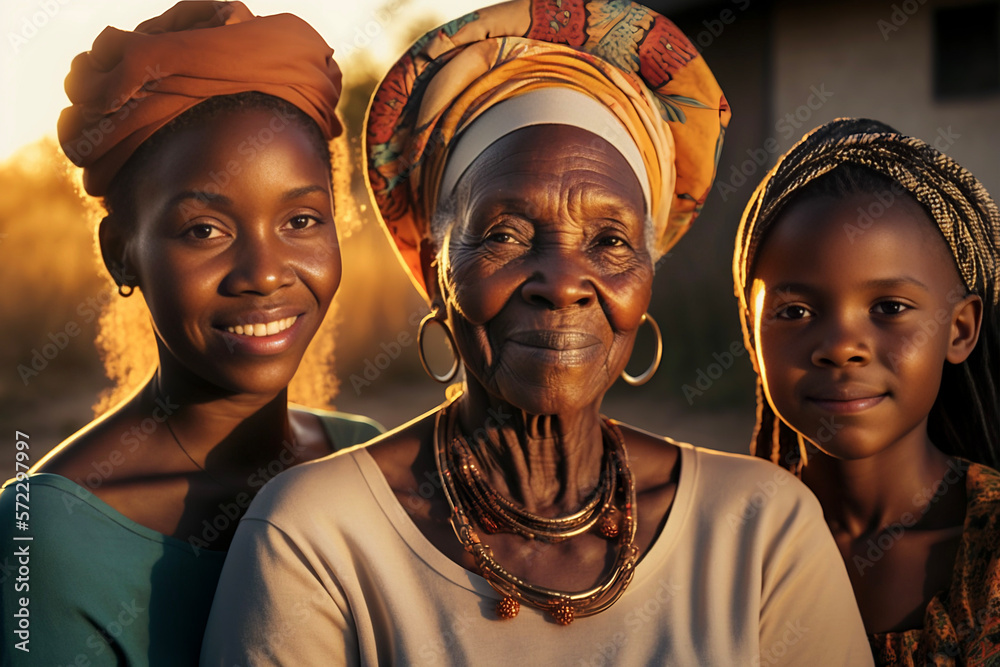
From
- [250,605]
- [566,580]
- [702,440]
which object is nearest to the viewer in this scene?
[250,605]

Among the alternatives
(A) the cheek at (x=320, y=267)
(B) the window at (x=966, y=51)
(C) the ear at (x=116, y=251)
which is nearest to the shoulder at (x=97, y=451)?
(C) the ear at (x=116, y=251)

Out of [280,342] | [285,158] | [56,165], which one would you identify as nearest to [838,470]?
[280,342]

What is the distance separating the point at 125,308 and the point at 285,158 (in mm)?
964

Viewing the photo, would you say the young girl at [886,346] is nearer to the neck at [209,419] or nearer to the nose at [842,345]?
the nose at [842,345]

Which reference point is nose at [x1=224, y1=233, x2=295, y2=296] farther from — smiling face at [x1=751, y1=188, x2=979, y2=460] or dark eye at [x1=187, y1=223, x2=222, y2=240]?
smiling face at [x1=751, y1=188, x2=979, y2=460]

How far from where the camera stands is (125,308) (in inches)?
128

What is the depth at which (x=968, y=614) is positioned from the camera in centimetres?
246

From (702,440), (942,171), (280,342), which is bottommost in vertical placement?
(702,440)

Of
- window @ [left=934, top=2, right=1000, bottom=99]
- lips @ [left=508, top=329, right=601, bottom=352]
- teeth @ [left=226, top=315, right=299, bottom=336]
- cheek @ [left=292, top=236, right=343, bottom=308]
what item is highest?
window @ [left=934, top=2, right=1000, bottom=99]

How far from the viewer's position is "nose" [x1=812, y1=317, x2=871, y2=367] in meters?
2.57

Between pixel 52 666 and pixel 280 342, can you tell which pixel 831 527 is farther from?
pixel 52 666

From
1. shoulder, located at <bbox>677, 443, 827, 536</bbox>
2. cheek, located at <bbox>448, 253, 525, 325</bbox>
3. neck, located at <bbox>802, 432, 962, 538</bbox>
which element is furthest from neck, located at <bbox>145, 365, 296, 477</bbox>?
neck, located at <bbox>802, 432, 962, 538</bbox>

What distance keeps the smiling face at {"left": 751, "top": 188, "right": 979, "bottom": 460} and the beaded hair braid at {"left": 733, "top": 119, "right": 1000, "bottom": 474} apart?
5 centimetres

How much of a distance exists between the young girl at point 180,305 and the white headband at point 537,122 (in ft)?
1.86
